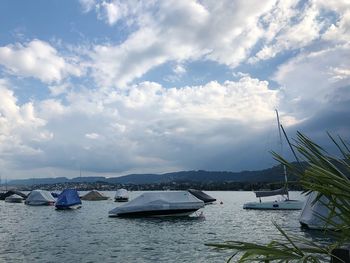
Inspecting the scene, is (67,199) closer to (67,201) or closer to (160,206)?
(67,201)

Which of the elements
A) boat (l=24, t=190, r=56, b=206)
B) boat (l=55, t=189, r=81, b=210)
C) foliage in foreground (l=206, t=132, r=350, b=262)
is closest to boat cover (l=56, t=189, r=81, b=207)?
boat (l=55, t=189, r=81, b=210)

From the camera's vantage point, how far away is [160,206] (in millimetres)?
56688

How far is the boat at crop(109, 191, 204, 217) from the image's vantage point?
56.8m

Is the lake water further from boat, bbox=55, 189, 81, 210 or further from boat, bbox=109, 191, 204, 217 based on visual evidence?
boat, bbox=55, 189, 81, 210

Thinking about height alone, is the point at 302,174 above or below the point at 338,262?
above

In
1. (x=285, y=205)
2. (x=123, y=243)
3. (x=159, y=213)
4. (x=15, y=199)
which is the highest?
(x=15, y=199)

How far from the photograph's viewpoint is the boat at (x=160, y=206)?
56.8 m

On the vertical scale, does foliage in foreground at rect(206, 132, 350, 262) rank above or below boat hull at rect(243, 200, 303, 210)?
above

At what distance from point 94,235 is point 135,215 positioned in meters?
18.4

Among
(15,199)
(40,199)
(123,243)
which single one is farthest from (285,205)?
(15,199)

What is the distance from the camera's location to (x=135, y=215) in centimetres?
5731

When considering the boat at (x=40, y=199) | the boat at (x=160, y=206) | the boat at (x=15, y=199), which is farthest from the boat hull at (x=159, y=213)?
the boat at (x=15, y=199)

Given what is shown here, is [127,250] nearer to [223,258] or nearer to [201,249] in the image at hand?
[201,249]

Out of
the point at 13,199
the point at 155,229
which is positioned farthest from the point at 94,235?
the point at 13,199
